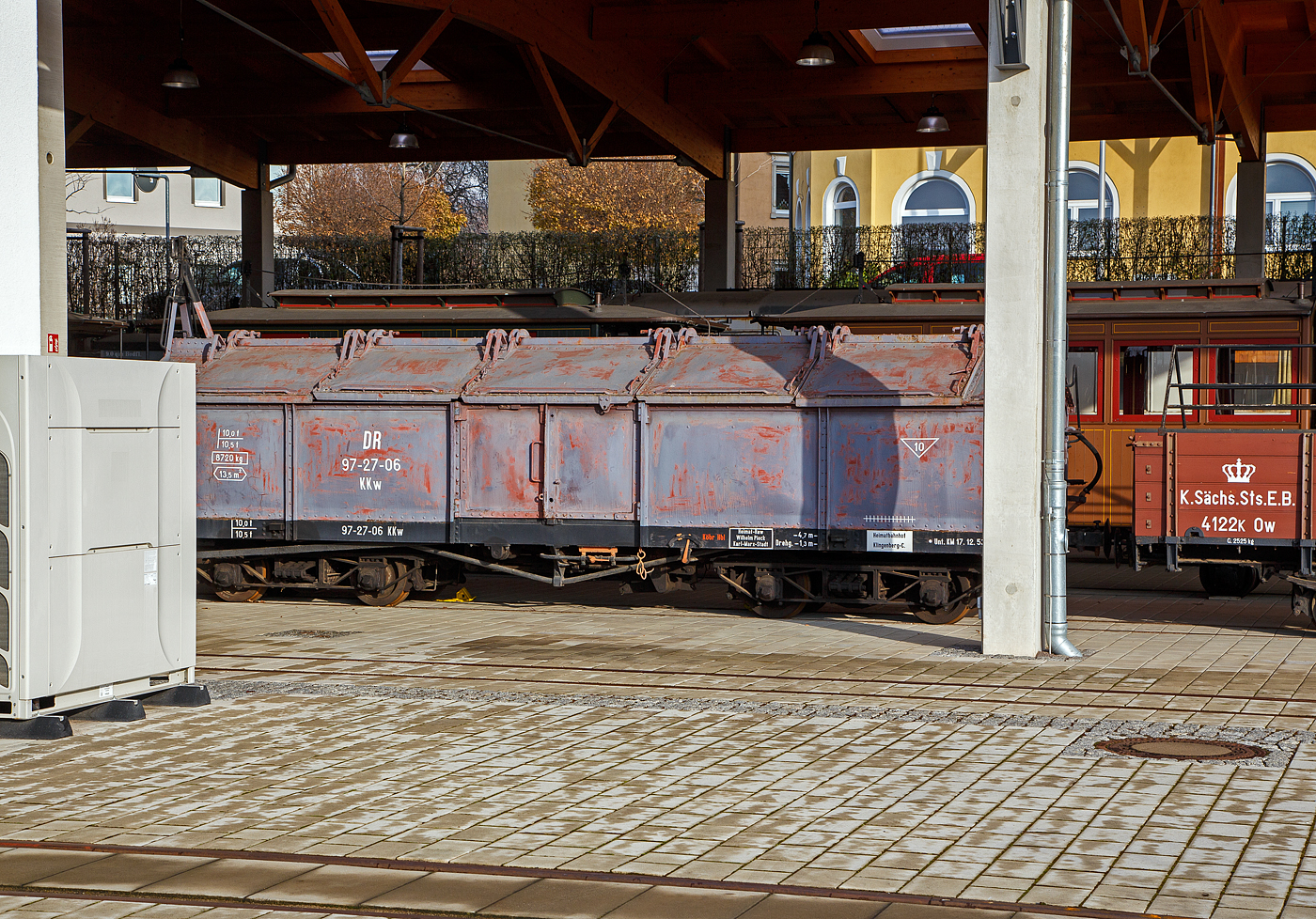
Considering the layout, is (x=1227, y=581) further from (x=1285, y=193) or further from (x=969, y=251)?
(x=1285, y=193)

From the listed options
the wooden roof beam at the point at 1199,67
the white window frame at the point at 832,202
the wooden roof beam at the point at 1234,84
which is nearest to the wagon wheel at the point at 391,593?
the wooden roof beam at the point at 1199,67

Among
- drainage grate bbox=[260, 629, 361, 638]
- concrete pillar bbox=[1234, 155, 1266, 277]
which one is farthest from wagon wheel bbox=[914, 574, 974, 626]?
concrete pillar bbox=[1234, 155, 1266, 277]

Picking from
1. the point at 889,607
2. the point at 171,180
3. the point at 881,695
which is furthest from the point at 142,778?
the point at 171,180

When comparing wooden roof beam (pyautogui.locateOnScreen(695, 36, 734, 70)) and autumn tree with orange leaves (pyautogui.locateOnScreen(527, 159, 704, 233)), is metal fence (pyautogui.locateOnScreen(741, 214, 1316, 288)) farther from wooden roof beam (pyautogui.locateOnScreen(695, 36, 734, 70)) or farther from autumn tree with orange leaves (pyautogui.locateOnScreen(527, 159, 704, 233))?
autumn tree with orange leaves (pyautogui.locateOnScreen(527, 159, 704, 233))

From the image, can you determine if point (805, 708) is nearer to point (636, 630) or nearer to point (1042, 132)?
point (636, 630)

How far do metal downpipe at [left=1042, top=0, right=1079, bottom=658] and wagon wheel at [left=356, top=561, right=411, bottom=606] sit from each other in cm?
702

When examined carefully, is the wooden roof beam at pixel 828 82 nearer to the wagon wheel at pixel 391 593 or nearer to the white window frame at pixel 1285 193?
the wagon wheel at pixel 391 593

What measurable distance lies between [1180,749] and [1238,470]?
593cm

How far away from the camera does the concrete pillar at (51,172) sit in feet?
34.5

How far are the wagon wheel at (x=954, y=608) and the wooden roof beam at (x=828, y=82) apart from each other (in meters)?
11.7

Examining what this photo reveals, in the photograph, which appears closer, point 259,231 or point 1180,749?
point 1180,749

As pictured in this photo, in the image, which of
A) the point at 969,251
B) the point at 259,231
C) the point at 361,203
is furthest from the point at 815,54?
the point at 361,203

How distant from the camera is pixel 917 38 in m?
24.1

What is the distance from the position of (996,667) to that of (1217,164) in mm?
34128
